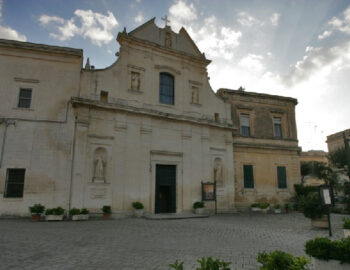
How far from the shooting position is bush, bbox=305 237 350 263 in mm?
4523

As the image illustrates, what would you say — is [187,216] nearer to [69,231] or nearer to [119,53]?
[69,231]

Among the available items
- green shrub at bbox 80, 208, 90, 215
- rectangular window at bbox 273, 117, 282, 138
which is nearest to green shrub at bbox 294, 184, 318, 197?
rectangular window at bbox 273, 117, 282, 138

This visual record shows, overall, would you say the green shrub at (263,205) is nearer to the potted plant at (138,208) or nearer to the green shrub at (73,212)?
the potted plant at (138,208)

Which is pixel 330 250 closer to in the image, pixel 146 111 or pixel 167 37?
pixel 146 111

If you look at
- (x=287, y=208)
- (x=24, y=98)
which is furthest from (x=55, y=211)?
(x=287, y=208)

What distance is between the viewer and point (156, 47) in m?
17.8

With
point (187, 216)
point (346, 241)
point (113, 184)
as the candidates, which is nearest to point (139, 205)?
point (113, 184)

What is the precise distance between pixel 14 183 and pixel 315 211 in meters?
15.0

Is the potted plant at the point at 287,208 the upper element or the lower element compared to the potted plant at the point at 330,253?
lower

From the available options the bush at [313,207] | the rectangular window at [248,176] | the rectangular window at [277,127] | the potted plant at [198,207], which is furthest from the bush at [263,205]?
the bush at [313,207]

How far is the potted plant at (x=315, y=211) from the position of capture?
1123 cm

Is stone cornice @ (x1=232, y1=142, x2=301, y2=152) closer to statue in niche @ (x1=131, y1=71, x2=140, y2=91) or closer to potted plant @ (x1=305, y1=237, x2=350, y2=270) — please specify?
statue in niche @ (x1=131, y1=71, x2=140, y2=91)

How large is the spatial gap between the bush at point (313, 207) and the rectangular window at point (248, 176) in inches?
341

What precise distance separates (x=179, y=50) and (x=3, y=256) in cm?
1653
